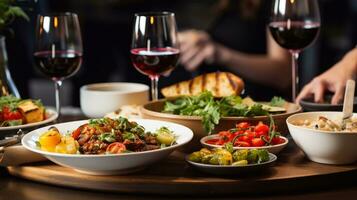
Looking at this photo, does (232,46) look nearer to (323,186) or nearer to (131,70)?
(131,70)

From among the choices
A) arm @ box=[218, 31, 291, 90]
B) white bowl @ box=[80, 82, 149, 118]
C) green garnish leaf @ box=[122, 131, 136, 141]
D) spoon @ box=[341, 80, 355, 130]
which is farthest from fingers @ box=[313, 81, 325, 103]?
arm @ box=[218, 31, 291, 90]

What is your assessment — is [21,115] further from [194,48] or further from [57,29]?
[194,48]

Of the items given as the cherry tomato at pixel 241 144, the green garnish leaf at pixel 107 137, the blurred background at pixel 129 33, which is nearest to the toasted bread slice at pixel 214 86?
the cherry tomato at pixel 241 144

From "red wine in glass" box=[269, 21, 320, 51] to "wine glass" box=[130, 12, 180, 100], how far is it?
341 millimetres

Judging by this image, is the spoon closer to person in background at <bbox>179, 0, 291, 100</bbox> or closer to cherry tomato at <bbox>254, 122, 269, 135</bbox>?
cherry tomato at <bbox>254, 122, 269, 135</bbox>

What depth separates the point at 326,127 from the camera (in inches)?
70.4

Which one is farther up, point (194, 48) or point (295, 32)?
point (295, 32)

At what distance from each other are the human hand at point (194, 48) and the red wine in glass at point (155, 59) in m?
1.51

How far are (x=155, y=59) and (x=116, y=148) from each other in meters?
0.61

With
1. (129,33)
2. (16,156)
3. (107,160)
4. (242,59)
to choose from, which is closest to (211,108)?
(107,160)

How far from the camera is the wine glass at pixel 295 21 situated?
237 cm

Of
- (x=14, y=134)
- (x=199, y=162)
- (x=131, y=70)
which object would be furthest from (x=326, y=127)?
(x=131, y=70)

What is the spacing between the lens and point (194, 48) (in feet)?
12.6

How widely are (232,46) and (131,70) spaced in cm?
84
